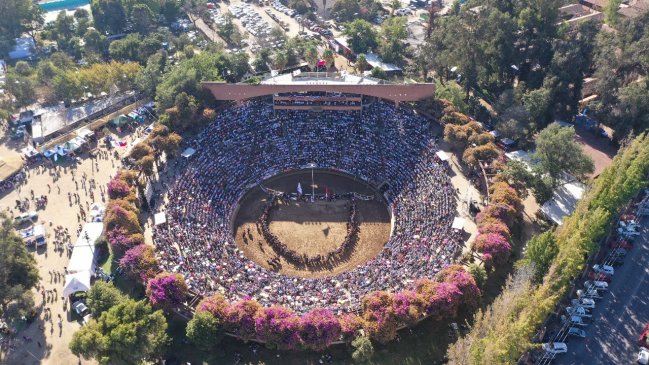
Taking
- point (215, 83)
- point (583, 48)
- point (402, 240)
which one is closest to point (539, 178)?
point (402, 240)

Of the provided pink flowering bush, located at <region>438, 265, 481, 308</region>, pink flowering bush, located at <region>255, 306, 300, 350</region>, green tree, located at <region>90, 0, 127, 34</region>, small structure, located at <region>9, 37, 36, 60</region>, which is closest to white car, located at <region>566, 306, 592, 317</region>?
pink flowering bush, located at <region>438, 265, 481, 308</region>

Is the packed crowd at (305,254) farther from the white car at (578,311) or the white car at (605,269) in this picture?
the white car at (605,269)

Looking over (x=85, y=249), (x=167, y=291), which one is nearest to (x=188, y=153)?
(x=85, y=249)

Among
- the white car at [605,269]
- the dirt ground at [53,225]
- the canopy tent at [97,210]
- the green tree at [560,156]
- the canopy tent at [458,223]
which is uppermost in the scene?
the green tree at [560,156]

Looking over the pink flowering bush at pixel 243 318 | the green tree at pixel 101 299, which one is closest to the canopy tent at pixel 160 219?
the green tree at pixel 101 299

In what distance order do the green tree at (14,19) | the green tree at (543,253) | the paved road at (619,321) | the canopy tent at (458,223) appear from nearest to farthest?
the paved road at (619,321), the green tree at (543,253), the canopy tent at (458,223), the green tree at (14,19)

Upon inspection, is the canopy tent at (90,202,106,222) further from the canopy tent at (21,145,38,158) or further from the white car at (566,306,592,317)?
the white car at (566,306,592,317)

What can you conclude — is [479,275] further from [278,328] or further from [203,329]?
[203,329]
